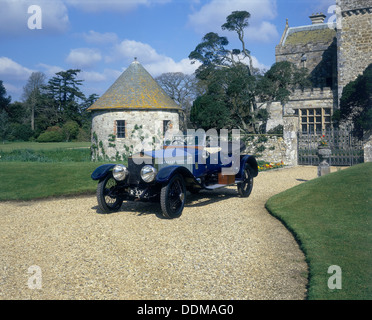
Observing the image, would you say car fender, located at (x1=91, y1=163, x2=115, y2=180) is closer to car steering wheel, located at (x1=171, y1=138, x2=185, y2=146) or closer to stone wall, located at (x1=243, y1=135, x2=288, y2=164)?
car steering wheel, located at (x1=171, y1=138, x2=185, y2=146)

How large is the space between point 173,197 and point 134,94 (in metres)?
14.3

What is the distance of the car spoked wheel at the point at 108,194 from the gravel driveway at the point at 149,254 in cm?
26

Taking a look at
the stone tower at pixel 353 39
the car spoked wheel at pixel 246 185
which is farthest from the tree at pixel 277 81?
the car spoked wheel at pixel 246 185

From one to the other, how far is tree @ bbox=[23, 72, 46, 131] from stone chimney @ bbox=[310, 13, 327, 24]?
36304 millimetres

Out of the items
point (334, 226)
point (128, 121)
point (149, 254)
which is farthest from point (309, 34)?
point (149, 254)

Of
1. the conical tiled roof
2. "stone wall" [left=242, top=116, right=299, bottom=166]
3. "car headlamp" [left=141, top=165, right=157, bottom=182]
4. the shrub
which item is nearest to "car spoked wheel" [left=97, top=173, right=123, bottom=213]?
"car headlamp" [left=141, top=165, right=157, bottom=182]

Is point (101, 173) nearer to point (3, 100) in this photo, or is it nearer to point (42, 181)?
point (42, 181)

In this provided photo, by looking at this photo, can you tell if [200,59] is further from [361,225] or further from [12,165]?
[361,225]

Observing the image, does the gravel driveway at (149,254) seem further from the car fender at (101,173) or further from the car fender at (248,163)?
the car fender at (248,163)

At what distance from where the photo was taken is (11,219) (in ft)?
24.9

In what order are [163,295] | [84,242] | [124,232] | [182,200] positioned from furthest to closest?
[182,200], [124,232], [84,242], [163,295]

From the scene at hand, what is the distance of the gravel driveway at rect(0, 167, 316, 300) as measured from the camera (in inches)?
162
